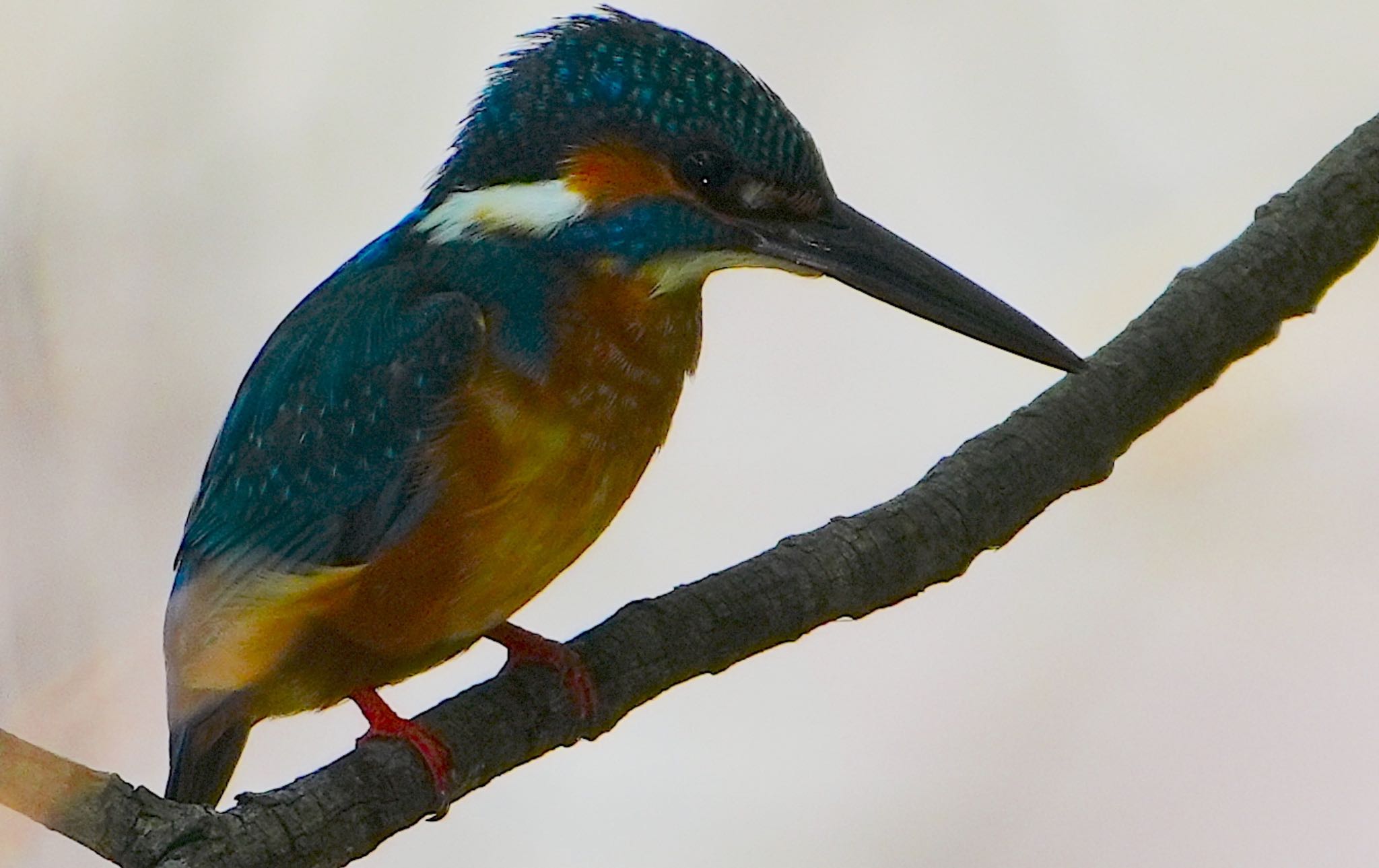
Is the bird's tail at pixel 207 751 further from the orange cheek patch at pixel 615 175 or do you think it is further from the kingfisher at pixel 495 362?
the orange cheek patch at pixel 615 175

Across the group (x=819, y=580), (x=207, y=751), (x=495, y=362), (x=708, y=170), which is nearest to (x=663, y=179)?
(x=708, y=170)

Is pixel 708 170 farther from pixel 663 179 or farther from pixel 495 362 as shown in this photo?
pixel 495 362

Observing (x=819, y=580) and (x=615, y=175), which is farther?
(x=819, y=580)

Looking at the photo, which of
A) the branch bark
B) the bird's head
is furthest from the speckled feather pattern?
the branch bark

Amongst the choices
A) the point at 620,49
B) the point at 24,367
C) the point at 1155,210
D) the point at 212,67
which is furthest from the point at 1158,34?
the point at 24,367

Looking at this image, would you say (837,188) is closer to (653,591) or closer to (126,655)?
(653,591)

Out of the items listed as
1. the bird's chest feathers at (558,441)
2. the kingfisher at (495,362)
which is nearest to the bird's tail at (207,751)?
the kingfisher at (495,362)
